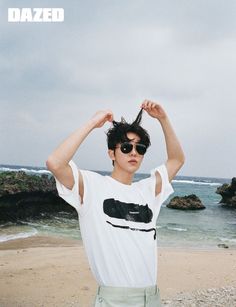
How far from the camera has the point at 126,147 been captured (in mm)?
1096

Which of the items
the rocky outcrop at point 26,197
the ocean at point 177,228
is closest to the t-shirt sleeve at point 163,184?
the ocean at point 177,228

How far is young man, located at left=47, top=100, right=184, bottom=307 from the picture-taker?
979 millimetres

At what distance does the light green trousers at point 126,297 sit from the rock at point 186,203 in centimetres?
741

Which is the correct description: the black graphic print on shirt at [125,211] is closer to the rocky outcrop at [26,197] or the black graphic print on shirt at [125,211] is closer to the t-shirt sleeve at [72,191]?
the t-shirt sleeve at [72,191]

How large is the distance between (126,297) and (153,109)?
18.1 inches

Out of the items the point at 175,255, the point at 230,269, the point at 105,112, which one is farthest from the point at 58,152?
the point at 175,255

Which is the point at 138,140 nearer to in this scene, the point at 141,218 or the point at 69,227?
→ the point at 141,218

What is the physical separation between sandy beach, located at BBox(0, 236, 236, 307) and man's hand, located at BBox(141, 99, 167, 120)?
1917 mm

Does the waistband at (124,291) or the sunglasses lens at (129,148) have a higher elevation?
the sunglasses lens at (129,148)

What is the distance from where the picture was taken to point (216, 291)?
125 inches

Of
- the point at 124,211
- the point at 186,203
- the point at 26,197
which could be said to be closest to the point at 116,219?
the point at 124,211

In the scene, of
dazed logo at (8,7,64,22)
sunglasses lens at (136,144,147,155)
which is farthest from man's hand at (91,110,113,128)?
dazed logo at (8,7,64,22)

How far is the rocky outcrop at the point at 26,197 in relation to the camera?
6946 millimetres

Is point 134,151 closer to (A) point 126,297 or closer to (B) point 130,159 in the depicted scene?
(B) point 130,159
